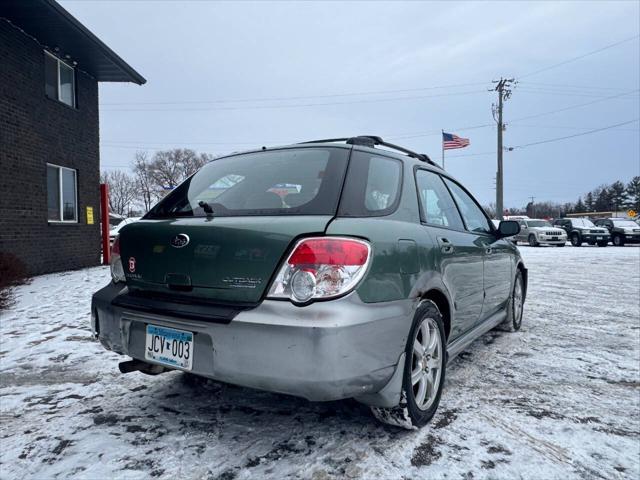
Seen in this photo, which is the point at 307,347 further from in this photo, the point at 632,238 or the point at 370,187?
the point at 632,238

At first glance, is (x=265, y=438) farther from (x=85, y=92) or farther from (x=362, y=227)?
(x=85, y=92)

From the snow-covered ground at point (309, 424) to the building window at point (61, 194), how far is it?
687cm

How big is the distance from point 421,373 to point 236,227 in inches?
52.0

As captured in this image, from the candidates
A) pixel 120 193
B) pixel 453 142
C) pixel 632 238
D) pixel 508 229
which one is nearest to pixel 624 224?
Answer: pixel 632 238

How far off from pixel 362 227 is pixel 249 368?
819 mm

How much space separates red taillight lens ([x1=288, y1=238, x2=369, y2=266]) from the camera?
6.24 ft

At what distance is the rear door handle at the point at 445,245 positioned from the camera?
105 inches

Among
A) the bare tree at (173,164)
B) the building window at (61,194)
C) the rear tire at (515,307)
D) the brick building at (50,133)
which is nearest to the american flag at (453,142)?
Result: the brick building at (50,133)

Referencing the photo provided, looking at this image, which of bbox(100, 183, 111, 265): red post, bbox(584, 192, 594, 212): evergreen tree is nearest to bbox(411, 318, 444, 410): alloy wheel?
bbox(100, 183, 111, 265): red post

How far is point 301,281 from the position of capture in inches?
74.2

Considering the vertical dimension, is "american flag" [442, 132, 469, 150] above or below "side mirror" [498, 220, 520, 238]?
above

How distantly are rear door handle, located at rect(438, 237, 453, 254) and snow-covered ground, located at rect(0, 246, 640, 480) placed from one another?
98 centimetres

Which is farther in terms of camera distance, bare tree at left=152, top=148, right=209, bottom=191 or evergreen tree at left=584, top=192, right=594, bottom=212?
evergreen tree at left=584, top=192, right=594, bottom=212

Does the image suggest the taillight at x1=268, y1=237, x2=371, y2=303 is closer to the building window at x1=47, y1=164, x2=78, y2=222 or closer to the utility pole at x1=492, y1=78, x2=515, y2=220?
the building window at x1=47, y1=164, x2=78, y2=222
